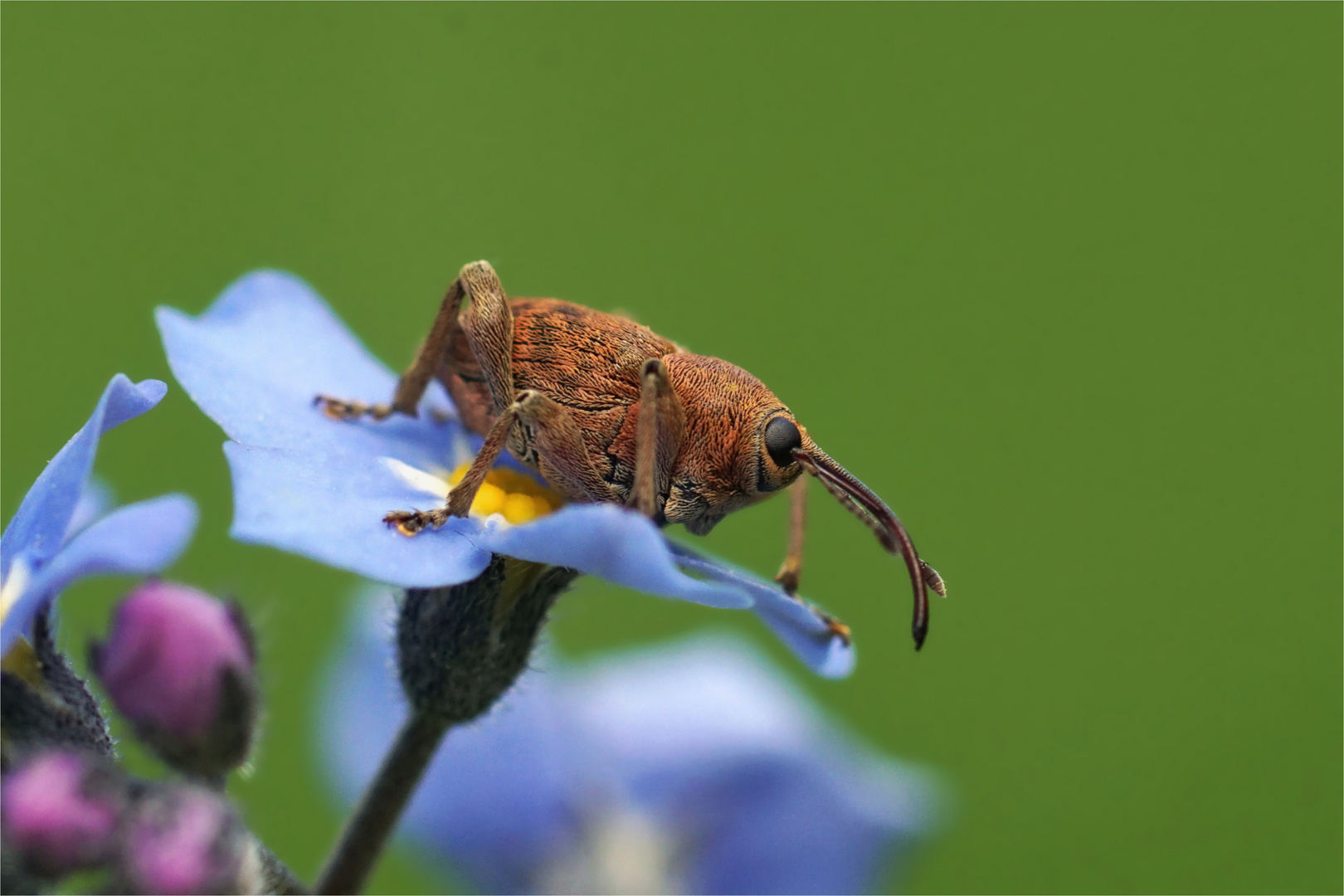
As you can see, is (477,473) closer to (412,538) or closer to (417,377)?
(412,538)

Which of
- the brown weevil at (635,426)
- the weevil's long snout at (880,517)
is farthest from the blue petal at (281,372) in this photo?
Result: the weevil's long snout at (880,517)

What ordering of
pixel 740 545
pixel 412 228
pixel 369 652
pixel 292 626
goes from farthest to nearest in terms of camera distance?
1. pixel 412 228
2. pixel 740 545
3. pixel 292 626
4. pixel 369 652

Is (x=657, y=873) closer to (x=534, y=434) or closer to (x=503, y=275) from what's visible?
(x=534, y=434)

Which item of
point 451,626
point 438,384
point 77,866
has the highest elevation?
point 438,384

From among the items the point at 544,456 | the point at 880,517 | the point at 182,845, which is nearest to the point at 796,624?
the point at 880,517

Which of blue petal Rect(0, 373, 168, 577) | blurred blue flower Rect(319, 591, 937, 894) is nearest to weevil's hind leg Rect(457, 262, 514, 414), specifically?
blue petal Rect(0, 373, 168, 577)

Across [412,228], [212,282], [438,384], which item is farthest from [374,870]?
[412,228]
